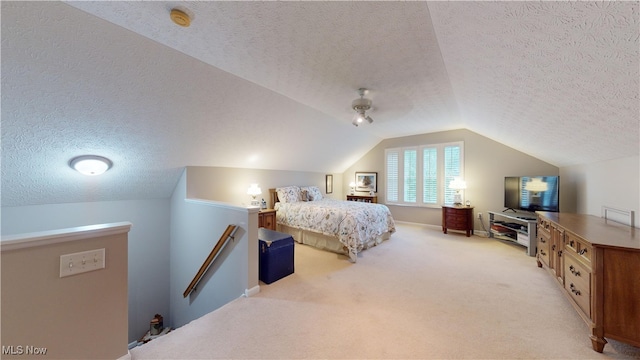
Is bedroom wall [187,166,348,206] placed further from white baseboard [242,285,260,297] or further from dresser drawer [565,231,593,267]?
dresser drawer [565,231,593,267]

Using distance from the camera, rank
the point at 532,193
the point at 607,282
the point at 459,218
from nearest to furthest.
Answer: the point at 607,282 < the point at 532,193 < the point at 459,218

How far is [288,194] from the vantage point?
17.7 ft

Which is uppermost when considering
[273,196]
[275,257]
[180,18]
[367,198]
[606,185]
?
[180,18]

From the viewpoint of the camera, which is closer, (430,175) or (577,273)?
(577,273)

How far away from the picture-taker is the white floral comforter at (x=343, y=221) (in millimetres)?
3861

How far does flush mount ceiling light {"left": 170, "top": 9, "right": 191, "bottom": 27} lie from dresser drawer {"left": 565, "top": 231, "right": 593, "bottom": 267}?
359 centimetres

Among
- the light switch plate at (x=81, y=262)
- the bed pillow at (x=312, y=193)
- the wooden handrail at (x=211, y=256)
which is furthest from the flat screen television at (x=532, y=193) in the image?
the light switch plate at (x=81, y=262)

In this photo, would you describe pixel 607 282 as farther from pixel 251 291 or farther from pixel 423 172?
pixel 423 172

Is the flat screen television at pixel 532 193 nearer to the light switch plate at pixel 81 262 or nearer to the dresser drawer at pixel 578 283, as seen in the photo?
the dresser drawer at pixel 578 283

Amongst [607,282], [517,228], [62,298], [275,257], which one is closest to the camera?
[62,298]

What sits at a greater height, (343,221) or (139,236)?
(343,221)

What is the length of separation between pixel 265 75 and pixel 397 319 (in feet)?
9.71

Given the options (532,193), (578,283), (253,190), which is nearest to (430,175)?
(532,193)

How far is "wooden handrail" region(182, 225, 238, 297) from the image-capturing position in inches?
112
